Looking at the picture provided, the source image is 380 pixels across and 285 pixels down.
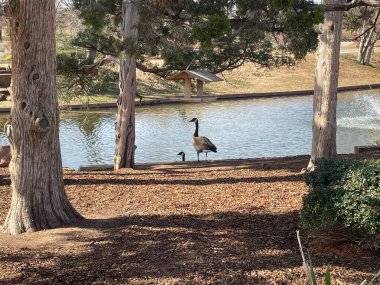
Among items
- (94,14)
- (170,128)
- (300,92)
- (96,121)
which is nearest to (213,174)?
(94,14)

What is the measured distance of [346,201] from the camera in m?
5.23

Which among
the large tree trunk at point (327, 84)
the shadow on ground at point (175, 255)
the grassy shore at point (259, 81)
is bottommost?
the shadow on ground at point (175, 255)

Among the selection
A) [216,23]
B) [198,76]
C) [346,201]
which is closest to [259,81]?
[198,76]

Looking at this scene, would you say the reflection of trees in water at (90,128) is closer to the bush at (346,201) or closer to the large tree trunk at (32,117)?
the large tree trunk at (32,117)

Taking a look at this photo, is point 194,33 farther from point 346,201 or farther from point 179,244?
point 346,201

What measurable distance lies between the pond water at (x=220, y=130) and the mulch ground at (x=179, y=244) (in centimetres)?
829

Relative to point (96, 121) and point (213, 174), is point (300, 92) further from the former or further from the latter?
point (213, 174)

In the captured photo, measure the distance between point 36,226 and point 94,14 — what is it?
14.4ft

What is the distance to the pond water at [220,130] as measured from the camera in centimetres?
1767

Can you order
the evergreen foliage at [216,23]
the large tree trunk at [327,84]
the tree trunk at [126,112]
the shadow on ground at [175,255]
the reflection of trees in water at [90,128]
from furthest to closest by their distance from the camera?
the reflection of trees in water at [90,128] → the tree trunk at [126,112] → the large tree trunk at [327,84] → the evergreen foliage at [216,23] → the shadow on ground at [175,255]

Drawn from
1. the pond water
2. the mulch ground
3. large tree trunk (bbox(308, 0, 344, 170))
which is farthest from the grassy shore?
the mulch ground

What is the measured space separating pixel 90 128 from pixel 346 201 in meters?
17.4

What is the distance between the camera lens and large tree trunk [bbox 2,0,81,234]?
19.9ft

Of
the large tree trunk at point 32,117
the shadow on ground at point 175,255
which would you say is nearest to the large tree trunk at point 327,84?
the shadow on ground at point 175,255
